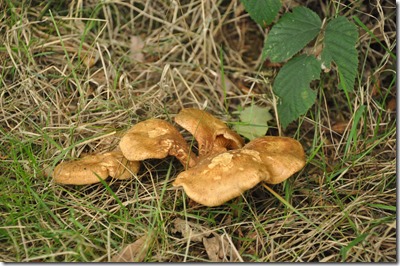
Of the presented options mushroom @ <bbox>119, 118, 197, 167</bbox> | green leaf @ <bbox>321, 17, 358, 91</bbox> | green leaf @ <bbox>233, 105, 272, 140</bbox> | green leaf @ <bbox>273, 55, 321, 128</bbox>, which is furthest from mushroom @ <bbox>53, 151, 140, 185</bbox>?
green leaf @ <bbox>321, 17, 358, 91</bbox>

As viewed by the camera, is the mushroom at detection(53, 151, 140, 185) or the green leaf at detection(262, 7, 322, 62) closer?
the mushroom at detection(53, 151, 140, 185)

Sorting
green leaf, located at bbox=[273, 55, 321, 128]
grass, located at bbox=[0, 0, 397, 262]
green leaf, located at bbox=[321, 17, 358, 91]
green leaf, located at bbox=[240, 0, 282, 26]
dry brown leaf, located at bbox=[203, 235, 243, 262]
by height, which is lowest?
dry brown leaf, located at bbox=[203, 235, 243, 262]

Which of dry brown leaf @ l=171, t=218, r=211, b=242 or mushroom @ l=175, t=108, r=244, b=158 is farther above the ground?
mushroom @ l=175, t=108, r=244, b=158

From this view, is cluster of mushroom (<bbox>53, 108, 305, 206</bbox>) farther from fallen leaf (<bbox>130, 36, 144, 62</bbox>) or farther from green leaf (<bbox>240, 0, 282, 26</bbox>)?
fallen leaf (<bbox>130, 36, 144, 62</bbox>)

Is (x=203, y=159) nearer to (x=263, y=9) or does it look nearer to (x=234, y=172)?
(x=234, y=172)

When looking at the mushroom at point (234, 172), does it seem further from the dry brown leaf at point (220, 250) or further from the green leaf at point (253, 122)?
the green leaf at point (253, 122)

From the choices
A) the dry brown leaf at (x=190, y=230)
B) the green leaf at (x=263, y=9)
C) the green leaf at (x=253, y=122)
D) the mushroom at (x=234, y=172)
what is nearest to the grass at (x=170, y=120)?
the dry brown leaf at (x=190, y=230)
